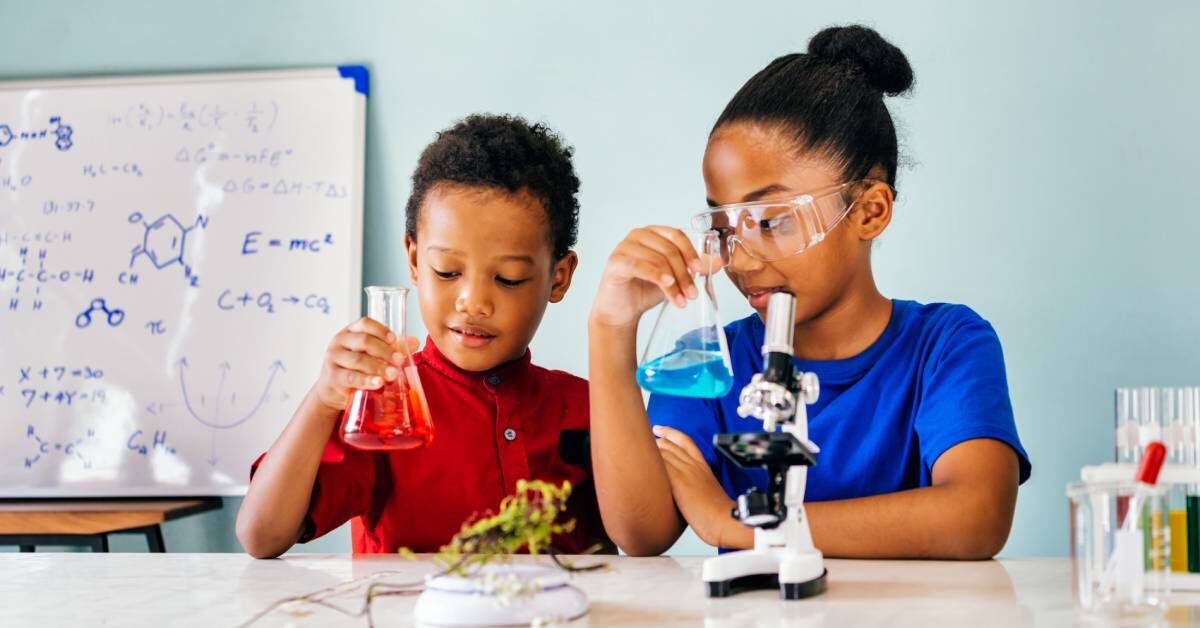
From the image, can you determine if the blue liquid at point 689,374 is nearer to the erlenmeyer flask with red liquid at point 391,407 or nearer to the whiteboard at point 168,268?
the erlenmeyer flask with red liquid at point 391,407

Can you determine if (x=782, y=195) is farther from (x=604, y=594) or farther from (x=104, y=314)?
(x=104, y=314)

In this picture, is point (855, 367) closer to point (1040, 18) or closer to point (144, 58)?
point (1040, 18)

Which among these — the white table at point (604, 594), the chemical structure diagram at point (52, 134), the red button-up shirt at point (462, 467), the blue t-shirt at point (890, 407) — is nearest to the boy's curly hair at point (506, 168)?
the red button-up shirt at point (462, 467)

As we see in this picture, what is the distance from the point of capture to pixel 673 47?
261 centimetres

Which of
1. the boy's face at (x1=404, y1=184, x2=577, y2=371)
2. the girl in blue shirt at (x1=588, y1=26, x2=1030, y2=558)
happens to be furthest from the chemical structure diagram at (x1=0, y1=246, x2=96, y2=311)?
the girl in blue shirt at (x1=588, y1=26, x2=1030, y2=558)

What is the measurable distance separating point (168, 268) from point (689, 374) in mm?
2041

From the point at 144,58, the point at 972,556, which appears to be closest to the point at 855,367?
the point at 972,556

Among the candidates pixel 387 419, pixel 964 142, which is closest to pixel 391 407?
pixel 387 419

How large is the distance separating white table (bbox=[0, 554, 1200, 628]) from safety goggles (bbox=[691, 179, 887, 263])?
1.21 ft

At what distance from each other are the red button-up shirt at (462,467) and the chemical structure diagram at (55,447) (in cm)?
142

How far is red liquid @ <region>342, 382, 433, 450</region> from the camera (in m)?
1.20

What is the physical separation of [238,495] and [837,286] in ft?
5.80

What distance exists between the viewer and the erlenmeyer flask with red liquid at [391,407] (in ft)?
3.92

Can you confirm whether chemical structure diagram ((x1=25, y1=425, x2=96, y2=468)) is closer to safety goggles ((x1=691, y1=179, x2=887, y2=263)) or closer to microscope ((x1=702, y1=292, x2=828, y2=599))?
safety goggles ((x1=691, y1=179, x2=887, y2=263))
